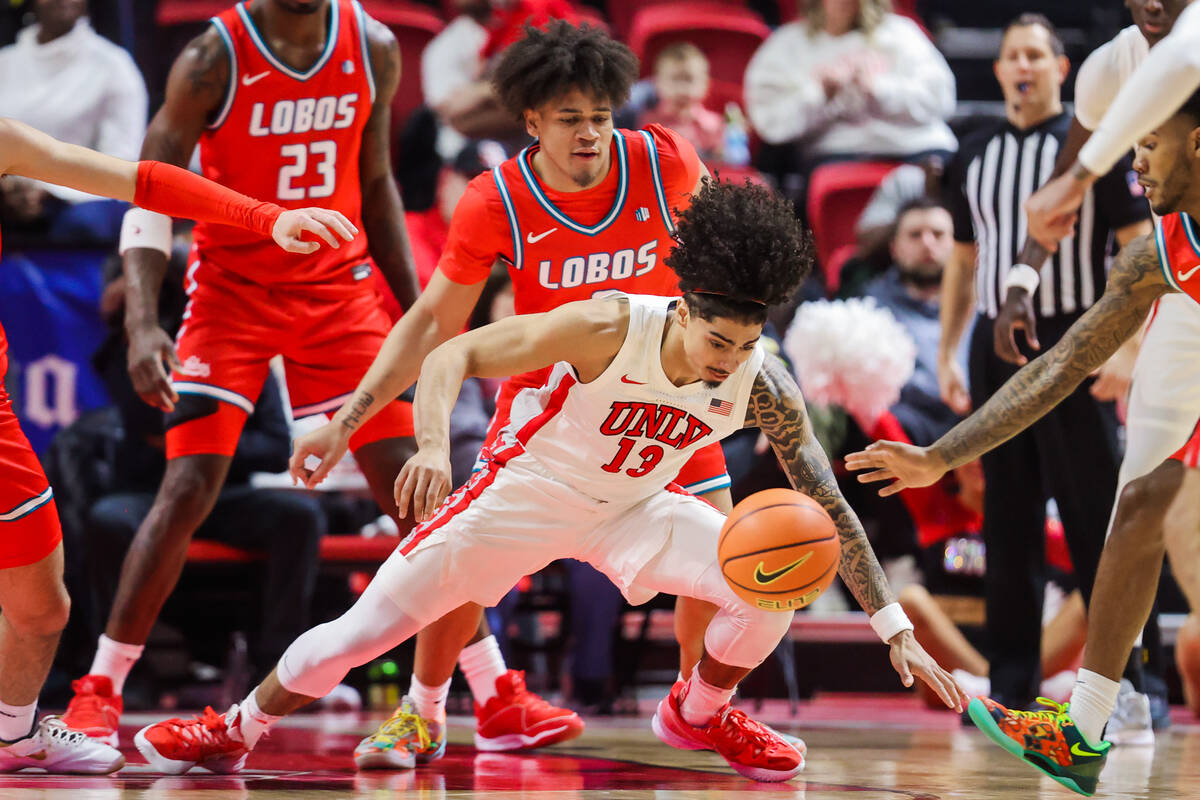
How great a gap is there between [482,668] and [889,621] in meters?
1.52

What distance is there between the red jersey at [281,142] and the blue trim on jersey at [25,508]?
1156mm

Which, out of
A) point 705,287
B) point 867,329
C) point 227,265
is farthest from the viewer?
point 867,329

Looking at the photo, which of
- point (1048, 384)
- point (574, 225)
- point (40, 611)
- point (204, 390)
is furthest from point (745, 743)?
point (204, 390)

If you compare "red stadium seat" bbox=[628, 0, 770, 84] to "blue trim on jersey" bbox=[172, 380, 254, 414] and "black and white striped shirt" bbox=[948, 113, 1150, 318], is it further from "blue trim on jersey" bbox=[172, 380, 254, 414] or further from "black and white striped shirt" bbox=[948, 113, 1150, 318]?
"blue trim on jersey" bbox=[172, 380, 254, 414]

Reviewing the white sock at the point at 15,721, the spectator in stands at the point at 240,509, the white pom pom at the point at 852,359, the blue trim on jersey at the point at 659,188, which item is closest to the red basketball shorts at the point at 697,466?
the blue trim on jersey at the point at 659,188

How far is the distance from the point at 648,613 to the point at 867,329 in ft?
5.33

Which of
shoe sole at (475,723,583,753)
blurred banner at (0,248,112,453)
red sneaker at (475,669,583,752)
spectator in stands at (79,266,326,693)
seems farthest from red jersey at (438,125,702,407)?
blurred banner at (0,248,112,453)

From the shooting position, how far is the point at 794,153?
8930 mm

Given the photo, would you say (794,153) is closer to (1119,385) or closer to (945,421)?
(945,421)

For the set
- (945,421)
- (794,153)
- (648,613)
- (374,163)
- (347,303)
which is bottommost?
(648,613)

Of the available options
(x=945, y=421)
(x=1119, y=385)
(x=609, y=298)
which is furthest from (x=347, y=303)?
(x=945, y=421)

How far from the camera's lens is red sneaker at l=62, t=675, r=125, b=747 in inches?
168

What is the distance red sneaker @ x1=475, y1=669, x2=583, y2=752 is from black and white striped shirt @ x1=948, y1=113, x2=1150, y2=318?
7.42 feet

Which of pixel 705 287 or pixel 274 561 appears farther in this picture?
pixel 274 561
